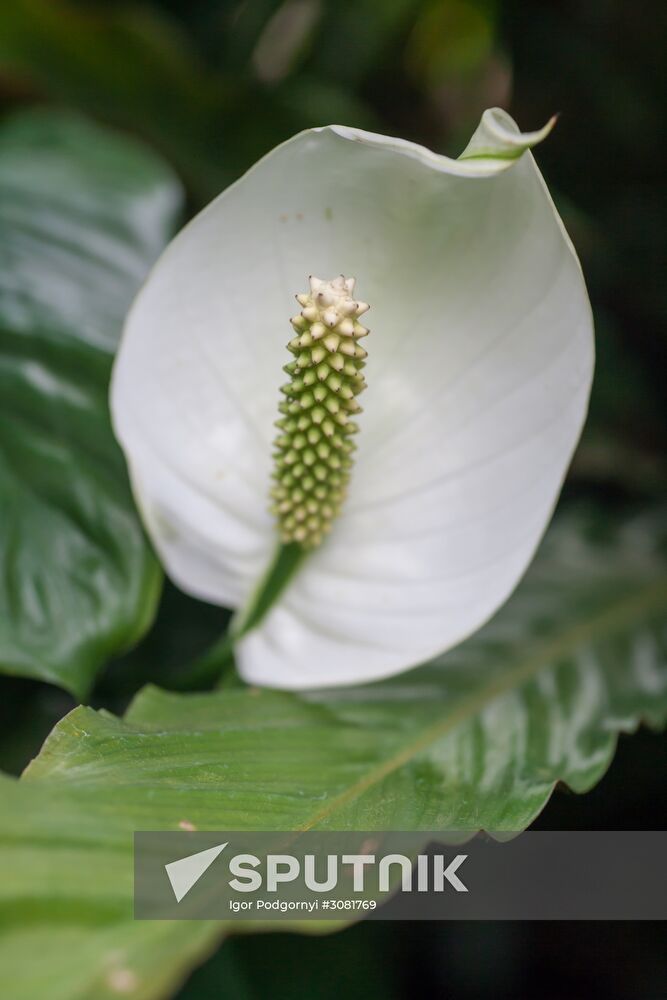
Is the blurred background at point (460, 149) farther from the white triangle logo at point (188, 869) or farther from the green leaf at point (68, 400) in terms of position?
the white triangle logo at point (188, 869)

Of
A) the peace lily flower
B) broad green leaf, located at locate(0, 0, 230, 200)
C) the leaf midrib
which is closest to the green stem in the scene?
the peace lily flower

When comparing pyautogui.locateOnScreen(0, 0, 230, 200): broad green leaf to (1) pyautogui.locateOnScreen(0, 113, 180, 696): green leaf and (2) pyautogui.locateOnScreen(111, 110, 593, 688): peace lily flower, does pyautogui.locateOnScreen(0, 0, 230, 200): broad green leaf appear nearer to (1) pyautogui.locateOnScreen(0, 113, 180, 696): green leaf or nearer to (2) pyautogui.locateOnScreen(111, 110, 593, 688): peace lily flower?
(1) pyautogui.locateOnScreen(0, 113, 180, 696): green leaf

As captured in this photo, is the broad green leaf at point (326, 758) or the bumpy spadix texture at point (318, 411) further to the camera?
the bumpy spadix texture at point (318, 411)

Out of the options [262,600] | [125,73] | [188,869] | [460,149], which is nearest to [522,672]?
[262,600]

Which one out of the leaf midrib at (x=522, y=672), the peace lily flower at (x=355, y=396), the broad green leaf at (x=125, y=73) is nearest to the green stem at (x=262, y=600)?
the peace lily flower at (x=355, y=396)

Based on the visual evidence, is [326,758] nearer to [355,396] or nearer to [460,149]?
[355,396]

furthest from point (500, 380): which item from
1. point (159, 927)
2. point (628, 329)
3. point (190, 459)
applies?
point (628, 329)
